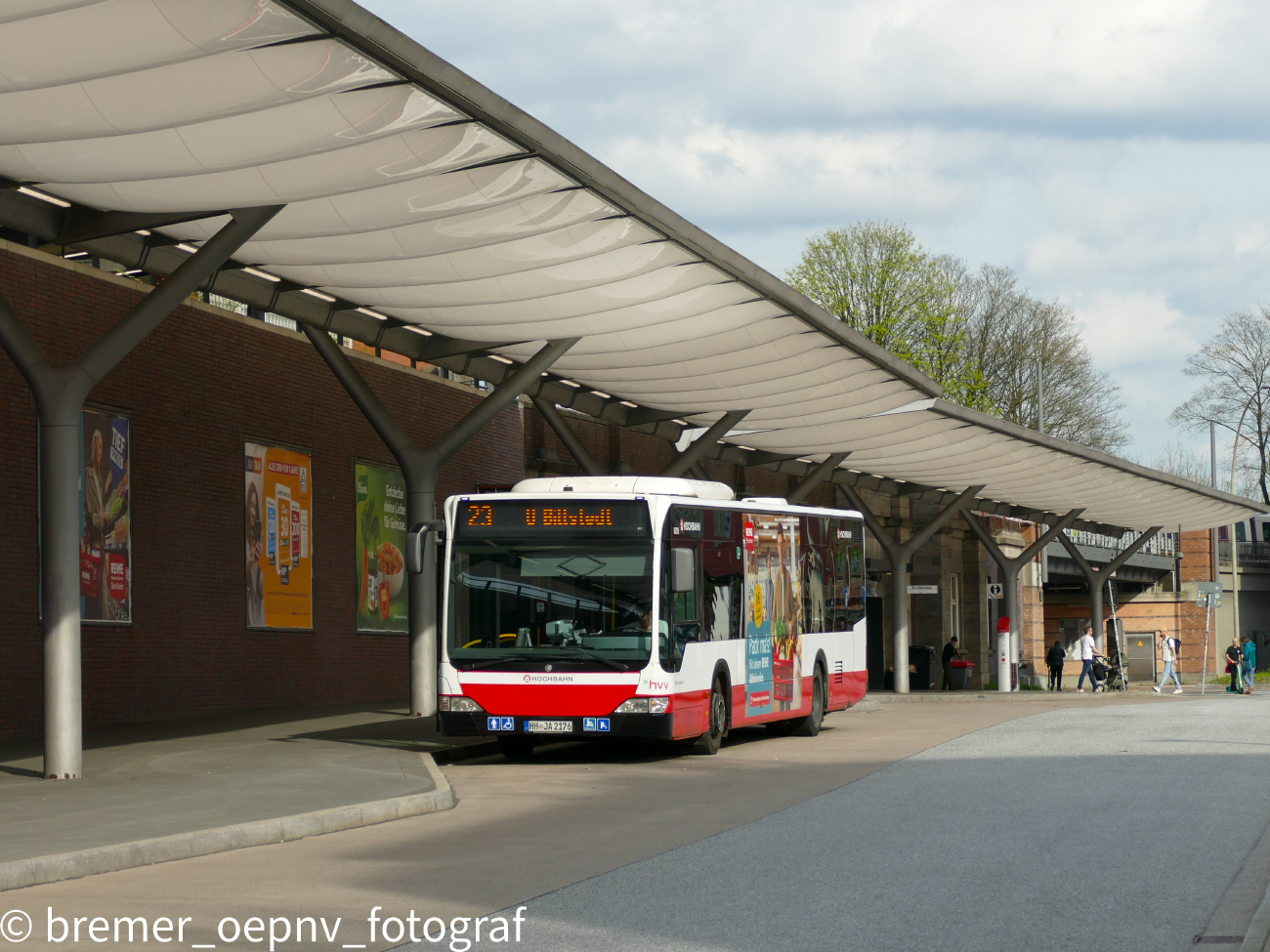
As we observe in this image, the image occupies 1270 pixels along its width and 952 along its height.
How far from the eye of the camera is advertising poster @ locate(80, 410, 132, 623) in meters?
20.2

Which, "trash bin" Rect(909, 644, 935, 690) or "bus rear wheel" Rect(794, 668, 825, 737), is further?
"trash bin" Rect(909, 644, 935, 690)

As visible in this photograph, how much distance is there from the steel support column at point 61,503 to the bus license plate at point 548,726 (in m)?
4.58

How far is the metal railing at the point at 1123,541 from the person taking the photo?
63.8m

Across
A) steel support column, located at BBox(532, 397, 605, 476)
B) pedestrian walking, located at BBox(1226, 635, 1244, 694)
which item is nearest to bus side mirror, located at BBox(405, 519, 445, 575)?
steel support column, located at BBox(532, 397, 605, 476)

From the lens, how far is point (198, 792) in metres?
13.2

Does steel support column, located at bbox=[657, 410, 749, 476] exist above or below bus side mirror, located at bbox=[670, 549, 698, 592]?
above

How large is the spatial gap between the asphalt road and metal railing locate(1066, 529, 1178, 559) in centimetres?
4466

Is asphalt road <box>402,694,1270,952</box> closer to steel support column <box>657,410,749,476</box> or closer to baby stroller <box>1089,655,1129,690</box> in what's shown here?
steel support column <box>657,410,749,476</box>

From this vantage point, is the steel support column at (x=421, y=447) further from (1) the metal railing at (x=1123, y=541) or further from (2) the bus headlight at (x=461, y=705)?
(1) the metal railing at (x=1123, y=541)

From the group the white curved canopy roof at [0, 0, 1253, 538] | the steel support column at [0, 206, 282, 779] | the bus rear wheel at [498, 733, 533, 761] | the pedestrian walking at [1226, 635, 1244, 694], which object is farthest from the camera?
the pedestrian walking at [1226, 635, 1244, 694]

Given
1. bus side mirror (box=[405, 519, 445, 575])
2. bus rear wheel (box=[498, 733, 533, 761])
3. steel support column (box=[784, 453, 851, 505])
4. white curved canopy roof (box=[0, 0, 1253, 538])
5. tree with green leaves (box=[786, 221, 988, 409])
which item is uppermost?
tree with green leaves (box=[786, 221, 988, 409])

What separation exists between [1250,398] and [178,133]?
213 ft

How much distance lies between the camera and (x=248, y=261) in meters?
17.4

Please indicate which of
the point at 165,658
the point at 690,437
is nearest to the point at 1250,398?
the point at 690,437
